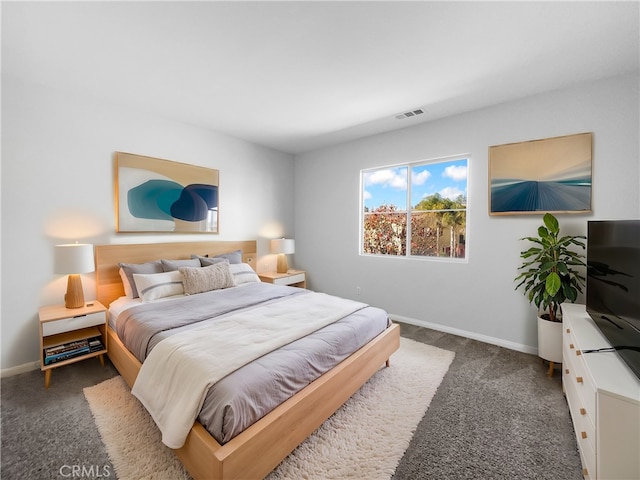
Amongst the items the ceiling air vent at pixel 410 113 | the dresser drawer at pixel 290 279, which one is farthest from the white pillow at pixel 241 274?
the ceiling air vent at pixel 410 113

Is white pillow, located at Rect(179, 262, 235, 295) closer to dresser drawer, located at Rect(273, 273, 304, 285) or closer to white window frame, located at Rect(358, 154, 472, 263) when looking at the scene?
dresser drawer, located at Rect(273, 273, 304, 285)

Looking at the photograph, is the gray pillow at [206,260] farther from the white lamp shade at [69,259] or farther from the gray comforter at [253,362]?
the white lamp shade at [69,259]

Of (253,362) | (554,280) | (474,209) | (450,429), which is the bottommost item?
(450,429)

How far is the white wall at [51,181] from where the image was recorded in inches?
96.0

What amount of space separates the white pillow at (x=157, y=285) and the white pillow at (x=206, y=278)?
80 mm

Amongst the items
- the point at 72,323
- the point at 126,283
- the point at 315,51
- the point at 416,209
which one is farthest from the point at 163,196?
the point at 416,209

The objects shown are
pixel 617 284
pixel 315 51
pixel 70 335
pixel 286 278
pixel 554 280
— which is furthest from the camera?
pixel 286 278

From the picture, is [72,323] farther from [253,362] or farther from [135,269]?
[253,362]

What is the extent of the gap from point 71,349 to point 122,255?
100 centimetres

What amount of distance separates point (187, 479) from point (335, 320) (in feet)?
4.28

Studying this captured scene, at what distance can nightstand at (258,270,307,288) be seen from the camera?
4.18 metres

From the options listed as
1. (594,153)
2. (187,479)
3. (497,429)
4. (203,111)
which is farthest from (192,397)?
(594,153)

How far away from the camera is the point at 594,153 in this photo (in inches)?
99.3

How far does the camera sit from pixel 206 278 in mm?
3023
